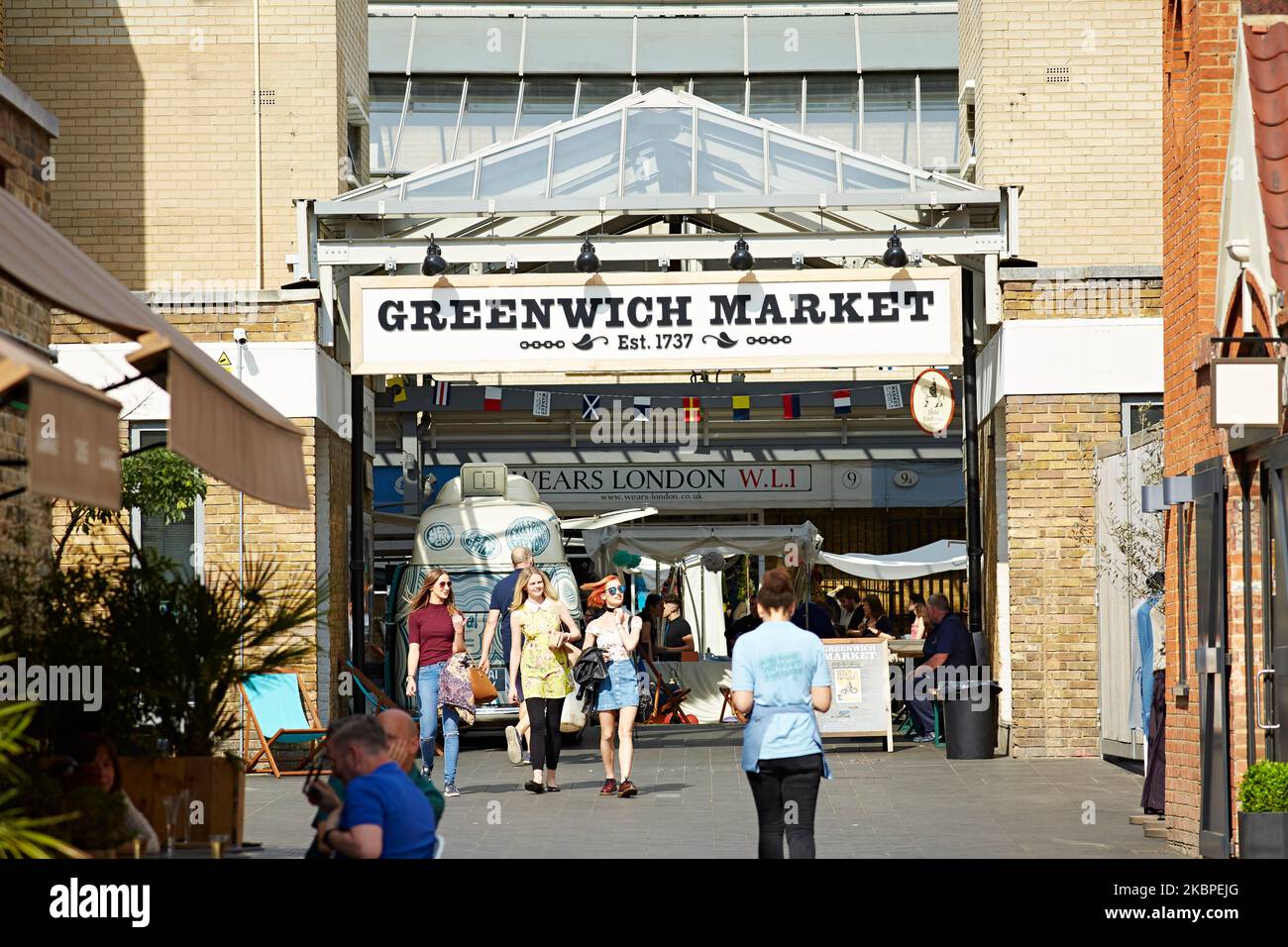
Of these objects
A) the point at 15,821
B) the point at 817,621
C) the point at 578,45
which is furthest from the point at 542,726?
the point at 578,45

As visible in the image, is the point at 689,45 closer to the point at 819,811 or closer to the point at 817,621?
the point at 817,621

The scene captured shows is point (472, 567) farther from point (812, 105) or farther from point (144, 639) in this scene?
point (812, 105)

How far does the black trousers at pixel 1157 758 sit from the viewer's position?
39.6 feet

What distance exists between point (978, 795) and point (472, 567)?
747cm

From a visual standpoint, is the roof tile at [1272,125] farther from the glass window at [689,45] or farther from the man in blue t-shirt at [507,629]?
the glass window at [689,45]

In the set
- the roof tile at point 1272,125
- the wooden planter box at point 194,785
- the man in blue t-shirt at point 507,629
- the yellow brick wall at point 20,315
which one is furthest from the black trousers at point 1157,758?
the yellow brick wall at point 20,315

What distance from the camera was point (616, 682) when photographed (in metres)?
13.8

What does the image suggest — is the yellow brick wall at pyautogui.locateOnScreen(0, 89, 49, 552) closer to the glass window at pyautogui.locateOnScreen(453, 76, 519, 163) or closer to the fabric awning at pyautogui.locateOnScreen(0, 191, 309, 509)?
the fabric awning at pyautogui.locateOnScreen(0, 191, 309, 509)

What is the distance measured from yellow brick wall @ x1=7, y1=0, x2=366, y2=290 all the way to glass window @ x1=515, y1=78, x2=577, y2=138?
42.3 feet

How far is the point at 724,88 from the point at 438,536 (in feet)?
53.2

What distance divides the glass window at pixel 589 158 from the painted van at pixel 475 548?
408 centimetres

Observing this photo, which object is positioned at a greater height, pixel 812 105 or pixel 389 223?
pixel 812 105
